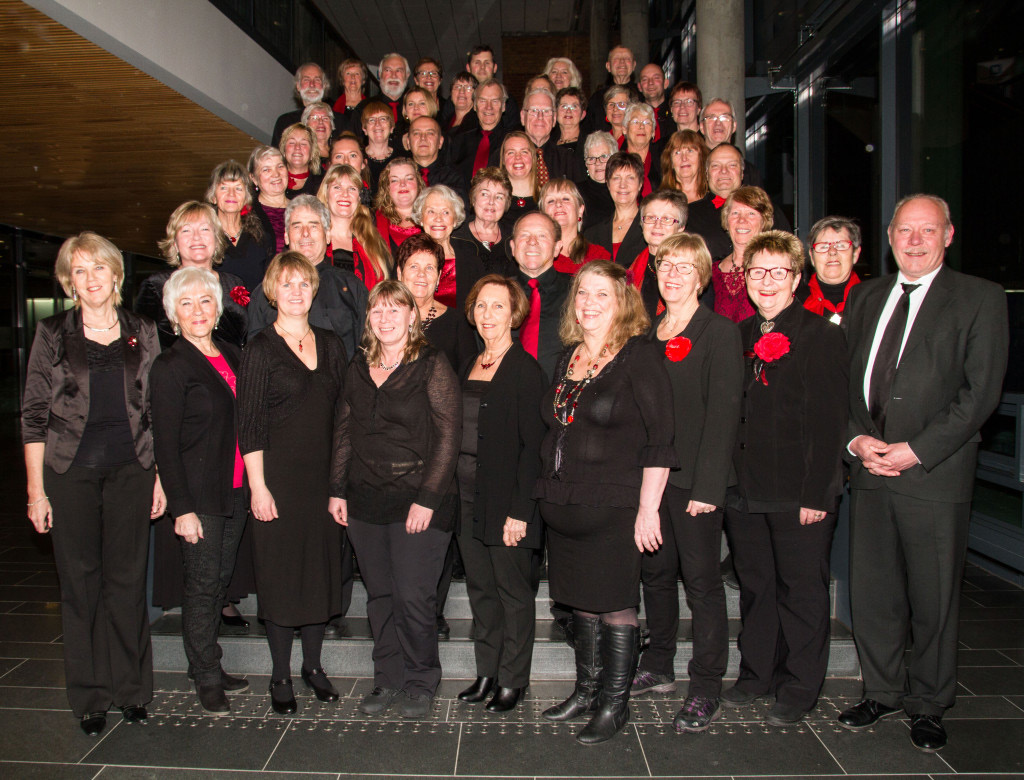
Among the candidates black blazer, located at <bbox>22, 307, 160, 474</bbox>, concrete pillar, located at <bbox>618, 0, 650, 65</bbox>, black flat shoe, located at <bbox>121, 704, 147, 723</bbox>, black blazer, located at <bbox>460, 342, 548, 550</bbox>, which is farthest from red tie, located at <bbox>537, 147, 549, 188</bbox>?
concrete pillar, located at <bbox>618, 0, 650, 65</bbox>

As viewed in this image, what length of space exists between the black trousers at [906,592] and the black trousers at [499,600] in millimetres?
1342

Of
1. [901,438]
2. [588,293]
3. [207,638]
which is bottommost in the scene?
[207,638]

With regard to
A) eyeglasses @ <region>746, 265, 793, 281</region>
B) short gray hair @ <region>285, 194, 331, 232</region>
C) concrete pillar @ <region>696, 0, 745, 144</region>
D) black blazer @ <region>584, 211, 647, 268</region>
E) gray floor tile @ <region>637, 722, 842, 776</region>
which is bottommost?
gray floor tile @ <region>637, 722, 842, 776</region>

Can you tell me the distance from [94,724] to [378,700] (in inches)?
43.5

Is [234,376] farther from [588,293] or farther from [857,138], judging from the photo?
[857,138]

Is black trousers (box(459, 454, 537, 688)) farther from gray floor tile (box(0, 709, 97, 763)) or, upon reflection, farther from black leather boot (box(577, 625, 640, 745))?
gray floor tile (box(0, 709, 97, 763))

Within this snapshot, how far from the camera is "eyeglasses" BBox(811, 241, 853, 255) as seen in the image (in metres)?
3.73

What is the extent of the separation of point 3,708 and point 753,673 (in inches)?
124

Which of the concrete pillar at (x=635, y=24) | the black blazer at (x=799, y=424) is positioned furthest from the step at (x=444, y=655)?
the concrete pillar at (x=635, y=24)

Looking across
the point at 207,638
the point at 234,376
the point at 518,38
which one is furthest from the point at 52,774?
the point at 518,38

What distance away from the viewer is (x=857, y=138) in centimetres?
657

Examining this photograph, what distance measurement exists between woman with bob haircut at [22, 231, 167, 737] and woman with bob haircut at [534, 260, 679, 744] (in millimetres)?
1632

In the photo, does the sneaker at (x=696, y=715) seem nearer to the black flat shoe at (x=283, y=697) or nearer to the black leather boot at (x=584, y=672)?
the black leather boot at (x=584, y=672)

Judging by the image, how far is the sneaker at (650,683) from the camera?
3184 mm
